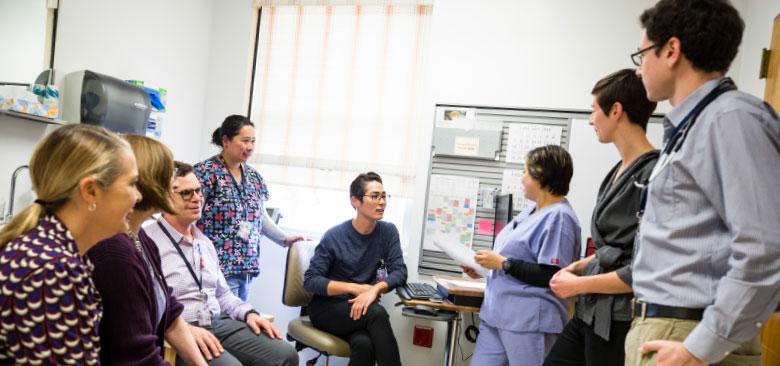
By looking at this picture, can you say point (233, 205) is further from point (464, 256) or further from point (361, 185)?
point (464, 256)

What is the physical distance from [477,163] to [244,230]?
159cm

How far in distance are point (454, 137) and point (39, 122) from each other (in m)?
2.43

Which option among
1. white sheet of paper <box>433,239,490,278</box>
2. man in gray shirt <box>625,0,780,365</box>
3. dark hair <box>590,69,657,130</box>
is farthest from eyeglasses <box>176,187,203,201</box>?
man in gray shirt <box>625,0,780,365</box>

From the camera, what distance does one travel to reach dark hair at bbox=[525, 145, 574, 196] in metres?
2.28

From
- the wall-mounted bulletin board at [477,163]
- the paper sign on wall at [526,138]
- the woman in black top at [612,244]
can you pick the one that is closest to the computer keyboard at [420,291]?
the wall-mounted bulletin board at [477,163]

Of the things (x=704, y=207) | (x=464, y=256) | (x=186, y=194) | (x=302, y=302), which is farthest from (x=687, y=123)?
(x=302, y=302)

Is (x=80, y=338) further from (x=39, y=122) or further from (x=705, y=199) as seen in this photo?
(x=39, y=122)

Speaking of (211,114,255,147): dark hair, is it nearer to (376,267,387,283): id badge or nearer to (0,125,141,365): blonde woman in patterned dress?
(376,267,387,283): id badge

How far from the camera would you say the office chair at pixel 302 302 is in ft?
9.32

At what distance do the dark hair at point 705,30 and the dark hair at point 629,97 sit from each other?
0.51 meters

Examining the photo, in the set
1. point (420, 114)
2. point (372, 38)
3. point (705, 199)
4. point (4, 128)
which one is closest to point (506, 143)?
point (420, 114)

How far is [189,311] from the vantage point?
7.20ft

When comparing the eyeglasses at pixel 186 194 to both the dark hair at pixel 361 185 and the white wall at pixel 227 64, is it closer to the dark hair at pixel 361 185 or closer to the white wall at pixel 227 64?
the dark hair at pixel 361 185

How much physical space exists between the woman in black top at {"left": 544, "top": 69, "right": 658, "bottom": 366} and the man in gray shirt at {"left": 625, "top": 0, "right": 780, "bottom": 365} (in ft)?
0.91
